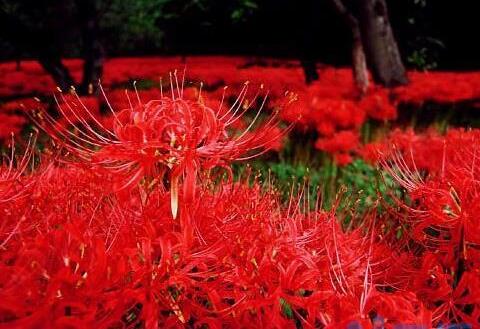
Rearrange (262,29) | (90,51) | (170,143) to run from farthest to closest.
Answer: (262,29)
(90,51)
(170,143)

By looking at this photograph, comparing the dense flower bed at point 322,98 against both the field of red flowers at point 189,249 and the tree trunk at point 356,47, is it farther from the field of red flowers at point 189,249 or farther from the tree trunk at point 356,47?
the field of red flowers at point 189,249

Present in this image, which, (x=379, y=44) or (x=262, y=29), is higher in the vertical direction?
(x=379, y=44)

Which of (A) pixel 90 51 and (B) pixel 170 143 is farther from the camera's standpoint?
(A) pixel 90 51

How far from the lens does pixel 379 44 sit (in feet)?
28.0

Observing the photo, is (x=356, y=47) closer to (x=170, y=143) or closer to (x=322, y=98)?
(x=322, y=98)

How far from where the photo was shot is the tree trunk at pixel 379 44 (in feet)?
27.3

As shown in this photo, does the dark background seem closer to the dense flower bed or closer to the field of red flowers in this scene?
the dense flower bed

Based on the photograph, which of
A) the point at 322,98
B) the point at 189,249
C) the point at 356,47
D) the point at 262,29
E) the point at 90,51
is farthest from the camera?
the point at 262,29

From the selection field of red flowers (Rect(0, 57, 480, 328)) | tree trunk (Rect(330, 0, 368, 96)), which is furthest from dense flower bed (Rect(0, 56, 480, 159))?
field of red flowers (Rect(0, 57, 480, 328))

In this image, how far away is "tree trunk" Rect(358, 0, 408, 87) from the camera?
27.3ft

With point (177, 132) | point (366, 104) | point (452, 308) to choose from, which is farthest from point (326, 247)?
point (366, 104)

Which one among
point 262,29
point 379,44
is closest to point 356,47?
point 379,44

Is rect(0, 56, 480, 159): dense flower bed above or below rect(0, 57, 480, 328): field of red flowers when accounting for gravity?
below

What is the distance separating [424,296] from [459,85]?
21.4ft
